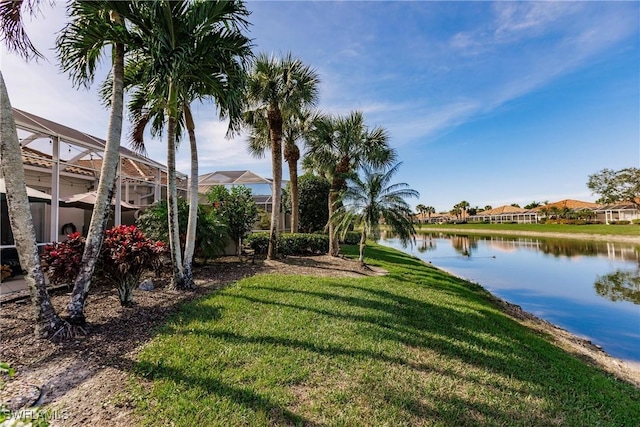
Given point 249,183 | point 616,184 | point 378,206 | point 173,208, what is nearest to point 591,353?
point 378,206

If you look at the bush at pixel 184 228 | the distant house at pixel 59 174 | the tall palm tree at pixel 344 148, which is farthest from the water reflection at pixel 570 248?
the distant house at pixel 59 174

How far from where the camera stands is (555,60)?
11000mm

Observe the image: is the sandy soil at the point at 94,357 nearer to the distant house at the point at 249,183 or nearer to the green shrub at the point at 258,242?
the green shrub at the point at 258,242

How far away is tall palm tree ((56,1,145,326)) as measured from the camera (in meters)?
4.80

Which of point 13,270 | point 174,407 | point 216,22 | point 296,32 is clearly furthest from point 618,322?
point 13,270

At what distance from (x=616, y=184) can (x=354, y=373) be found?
6464 cm

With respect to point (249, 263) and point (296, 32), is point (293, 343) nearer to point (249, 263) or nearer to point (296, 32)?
point (249, 263)

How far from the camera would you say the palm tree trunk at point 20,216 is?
12.9 ft

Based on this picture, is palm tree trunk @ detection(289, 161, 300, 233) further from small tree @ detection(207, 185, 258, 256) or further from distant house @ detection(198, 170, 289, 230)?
distant house @ detection(198, 170, 289, 230)

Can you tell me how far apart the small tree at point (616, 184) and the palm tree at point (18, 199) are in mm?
66612

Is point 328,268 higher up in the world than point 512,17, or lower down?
lower down

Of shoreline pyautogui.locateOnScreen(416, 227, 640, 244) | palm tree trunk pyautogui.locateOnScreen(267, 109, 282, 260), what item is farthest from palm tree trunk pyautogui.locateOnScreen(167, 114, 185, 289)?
shoreline pyautogui.locateOnScreen(416, 227, 640, 244)

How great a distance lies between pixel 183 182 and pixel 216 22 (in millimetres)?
12920

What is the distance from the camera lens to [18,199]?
4.05 m
